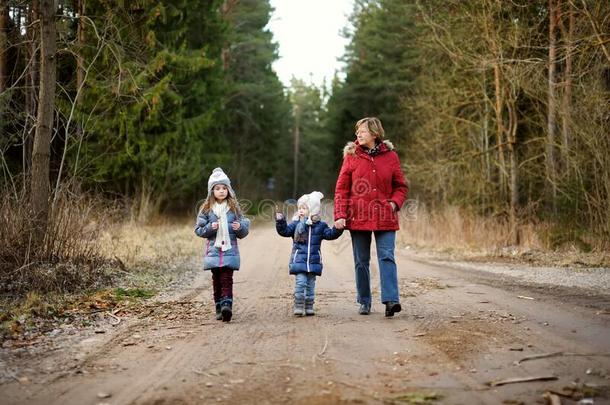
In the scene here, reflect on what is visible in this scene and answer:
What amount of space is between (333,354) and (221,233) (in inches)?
94.8

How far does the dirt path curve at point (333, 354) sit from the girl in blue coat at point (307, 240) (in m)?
0.33

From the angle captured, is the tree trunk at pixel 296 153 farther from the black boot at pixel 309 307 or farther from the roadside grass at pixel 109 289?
the black boot at pixel 309 307

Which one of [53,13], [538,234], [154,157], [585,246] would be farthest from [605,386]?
[154,157]

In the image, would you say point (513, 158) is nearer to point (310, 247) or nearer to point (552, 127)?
point (552, 127)

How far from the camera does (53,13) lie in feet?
30.3

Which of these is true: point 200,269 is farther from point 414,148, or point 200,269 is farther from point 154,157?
point 414,148

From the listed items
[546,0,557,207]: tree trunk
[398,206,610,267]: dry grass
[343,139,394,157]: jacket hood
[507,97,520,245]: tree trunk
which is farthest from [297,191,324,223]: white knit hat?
[507,97,520,245]: tree trunk

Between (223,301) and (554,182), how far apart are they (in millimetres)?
12036

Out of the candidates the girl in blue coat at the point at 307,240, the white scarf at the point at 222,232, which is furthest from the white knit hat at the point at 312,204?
the white scarf at the point at 222,232

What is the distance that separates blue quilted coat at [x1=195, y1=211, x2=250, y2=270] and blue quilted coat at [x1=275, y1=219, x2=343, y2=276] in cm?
46

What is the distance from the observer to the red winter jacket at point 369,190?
6836 millimetres

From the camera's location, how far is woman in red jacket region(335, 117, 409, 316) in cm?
684

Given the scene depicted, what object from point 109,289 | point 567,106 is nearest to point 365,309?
point 109,289

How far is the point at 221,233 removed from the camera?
22.9ft
